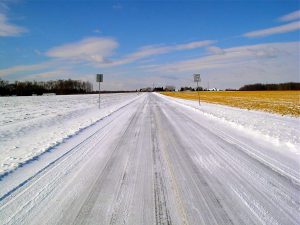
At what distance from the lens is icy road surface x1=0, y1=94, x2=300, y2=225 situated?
13.5ft

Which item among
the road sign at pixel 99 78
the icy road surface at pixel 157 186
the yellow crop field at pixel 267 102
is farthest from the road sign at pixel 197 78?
the icy road surface at pixel 157 186

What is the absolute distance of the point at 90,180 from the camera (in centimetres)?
579

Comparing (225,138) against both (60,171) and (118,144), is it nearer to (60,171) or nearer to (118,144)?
(118,144)

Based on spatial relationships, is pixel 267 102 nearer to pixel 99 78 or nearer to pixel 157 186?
pixel 99 78

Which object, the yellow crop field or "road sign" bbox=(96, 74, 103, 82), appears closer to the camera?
the yellow crop field

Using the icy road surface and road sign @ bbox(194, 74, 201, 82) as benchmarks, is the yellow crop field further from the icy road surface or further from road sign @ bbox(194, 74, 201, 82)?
the icy road surface

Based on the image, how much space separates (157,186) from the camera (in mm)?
5305

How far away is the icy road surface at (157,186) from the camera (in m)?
4.13

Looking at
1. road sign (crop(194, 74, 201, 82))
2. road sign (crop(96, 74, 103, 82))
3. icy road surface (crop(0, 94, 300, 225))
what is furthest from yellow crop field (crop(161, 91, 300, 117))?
road sign (crop(96, 74, 103, 82))

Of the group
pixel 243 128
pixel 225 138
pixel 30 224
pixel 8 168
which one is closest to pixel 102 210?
pixel 30 224

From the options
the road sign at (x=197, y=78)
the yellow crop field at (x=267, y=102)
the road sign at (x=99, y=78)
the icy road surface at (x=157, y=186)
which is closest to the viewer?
the icy road surface at (x=157, y=186)

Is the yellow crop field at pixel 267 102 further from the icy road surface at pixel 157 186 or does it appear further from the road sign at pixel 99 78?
the road sign at pixel 99 78

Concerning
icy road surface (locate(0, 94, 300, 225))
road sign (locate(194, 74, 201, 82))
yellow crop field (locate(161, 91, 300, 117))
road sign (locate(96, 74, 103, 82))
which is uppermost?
road sign (locate(194, 74, 201, 82))

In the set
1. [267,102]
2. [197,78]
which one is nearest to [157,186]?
[197,78]
